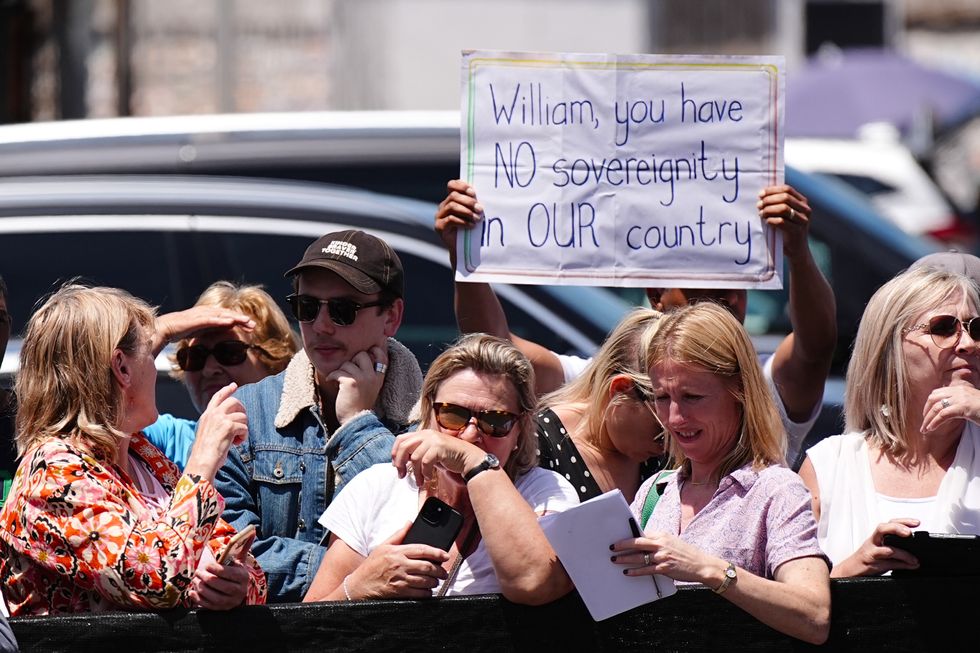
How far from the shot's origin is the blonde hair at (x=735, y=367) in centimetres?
329

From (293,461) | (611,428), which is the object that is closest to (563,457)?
(611,428)

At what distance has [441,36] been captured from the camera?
13672 millimetres

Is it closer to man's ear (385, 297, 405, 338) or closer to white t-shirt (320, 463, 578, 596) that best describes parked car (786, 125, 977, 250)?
man's ear (385, 297, 405, 338)

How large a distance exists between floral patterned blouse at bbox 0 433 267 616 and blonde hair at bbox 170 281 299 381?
1288 millimetres

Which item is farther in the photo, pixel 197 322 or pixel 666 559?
pixel 197 322

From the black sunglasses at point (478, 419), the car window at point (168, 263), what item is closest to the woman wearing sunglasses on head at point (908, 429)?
the black sunglasses at point (478, 419)

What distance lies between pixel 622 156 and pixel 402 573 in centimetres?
143

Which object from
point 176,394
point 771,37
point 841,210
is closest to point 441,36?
point 771,37

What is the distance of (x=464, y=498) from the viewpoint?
3355 millimetres

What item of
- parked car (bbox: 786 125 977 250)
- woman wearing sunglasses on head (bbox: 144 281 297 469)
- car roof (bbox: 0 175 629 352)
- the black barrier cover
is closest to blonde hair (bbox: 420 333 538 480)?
the black barrier cover

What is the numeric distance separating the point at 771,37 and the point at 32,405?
13.3m

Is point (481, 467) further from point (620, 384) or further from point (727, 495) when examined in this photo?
point (620, 384)

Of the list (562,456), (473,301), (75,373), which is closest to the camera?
(75,373)

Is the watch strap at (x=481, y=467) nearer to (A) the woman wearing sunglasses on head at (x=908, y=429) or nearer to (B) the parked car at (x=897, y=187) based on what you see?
(A) the woman wearing sunglasses on head at (x=908, y=429)
